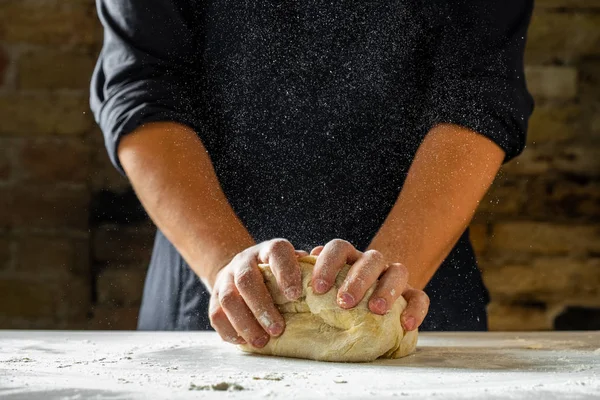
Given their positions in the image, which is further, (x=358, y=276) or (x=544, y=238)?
(x=544, y=238)

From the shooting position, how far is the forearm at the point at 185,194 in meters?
0.97

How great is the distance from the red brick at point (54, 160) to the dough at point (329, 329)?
1.03 m

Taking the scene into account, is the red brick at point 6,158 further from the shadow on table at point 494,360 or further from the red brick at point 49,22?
the shadow on table at point 494,360

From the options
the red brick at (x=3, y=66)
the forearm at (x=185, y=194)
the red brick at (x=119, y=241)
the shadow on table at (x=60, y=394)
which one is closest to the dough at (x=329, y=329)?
the forearm at (x=185, y=194)

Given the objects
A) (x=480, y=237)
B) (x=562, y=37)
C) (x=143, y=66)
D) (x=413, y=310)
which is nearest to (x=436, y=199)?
(x=413, y=310)

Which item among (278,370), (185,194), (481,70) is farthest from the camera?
(481,70)

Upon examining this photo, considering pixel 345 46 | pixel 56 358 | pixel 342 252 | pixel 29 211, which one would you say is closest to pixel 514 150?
pixel 345 46

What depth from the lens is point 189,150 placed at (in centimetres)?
106

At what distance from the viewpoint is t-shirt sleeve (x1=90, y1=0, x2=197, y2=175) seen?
3.57 ft

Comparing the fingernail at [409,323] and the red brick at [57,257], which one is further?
the red brick at [57,257]

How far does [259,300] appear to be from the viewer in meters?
0.81

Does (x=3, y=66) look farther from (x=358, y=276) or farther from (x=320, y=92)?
(x=358, y=276)

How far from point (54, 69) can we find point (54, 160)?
0.70 feet

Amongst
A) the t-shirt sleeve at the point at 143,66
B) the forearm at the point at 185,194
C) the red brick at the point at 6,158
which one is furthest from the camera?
the red brick at the point at 6,158
